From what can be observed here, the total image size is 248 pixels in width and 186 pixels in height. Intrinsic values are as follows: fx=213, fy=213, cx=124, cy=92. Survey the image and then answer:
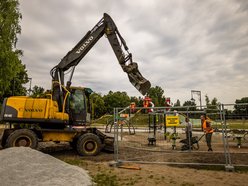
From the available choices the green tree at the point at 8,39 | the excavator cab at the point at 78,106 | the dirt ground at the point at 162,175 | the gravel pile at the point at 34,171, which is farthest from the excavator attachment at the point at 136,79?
the green tree at the point at 8,39

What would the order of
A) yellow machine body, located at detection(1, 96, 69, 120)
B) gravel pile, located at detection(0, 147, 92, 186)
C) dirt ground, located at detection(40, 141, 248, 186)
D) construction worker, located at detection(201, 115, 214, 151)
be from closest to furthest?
1. gravel pile, located at detection(0, 147, 92, 186)
2. dirt ground, located at detection(40, 141, 248, 186)
3. yellow machine body, located at detection(1, 96, 69, 120)
4. construction worker, located at detection(201, 115, 214, 151)

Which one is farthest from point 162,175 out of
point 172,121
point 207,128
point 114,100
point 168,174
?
point 114,100

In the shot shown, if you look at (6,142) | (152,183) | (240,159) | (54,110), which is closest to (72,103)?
(54,110)

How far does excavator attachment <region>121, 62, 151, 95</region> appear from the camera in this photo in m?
9.91

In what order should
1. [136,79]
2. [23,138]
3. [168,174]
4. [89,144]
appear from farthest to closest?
1. [136,79]
2. [89,144]
3. [23,138]
4. [168,174]

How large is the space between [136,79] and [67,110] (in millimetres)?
3589

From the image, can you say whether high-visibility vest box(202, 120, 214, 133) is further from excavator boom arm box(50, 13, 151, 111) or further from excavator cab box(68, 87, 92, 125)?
excavator cab box(68, 87, 92, 125)

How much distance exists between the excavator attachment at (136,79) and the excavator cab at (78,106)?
7.66ft

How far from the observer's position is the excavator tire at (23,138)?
8875mm

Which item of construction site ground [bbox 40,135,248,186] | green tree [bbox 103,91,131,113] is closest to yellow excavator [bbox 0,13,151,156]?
construction site ground [bbox 40,135,248,186]

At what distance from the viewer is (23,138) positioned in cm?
905

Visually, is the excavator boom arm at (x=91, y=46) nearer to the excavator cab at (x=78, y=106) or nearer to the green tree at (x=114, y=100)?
the excavator cab at (x=78, y=106)

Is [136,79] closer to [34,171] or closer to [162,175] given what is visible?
[162,175]

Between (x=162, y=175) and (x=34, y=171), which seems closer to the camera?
(x=34, y=171)
